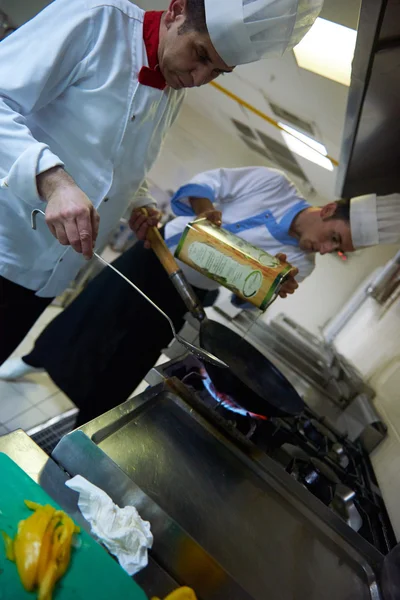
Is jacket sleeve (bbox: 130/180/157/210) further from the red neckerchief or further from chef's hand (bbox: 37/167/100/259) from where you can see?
chef's hand (bbox: 37/167/100/259)

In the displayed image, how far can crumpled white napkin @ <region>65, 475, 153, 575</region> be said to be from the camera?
0.51 meters

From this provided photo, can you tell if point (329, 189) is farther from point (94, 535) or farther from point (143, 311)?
point (94, 535)

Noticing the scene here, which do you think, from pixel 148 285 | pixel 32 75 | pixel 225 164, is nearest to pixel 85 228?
pixel 32 75

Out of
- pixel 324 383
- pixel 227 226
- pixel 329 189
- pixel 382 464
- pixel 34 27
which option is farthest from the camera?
pixel 329 189

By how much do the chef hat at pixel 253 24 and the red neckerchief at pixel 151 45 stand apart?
0.58ft

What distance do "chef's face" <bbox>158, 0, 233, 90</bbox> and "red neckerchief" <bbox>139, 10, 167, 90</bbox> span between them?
0.06 ft

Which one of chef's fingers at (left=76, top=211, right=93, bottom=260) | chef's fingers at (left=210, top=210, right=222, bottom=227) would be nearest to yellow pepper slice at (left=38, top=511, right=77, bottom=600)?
chef's fingers at (left=76, top=211, right=93, bottom=260)

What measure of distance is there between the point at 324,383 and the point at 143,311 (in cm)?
74

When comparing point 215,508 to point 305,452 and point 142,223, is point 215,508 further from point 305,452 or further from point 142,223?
point 142,223

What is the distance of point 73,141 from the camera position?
907 millimetres

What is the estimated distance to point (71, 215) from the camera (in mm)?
638

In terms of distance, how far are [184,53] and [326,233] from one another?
60cm

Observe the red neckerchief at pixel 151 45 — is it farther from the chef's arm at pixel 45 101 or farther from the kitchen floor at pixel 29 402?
the kitchen floor at pixel 29 402

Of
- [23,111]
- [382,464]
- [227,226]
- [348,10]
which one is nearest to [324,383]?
[382,464]
